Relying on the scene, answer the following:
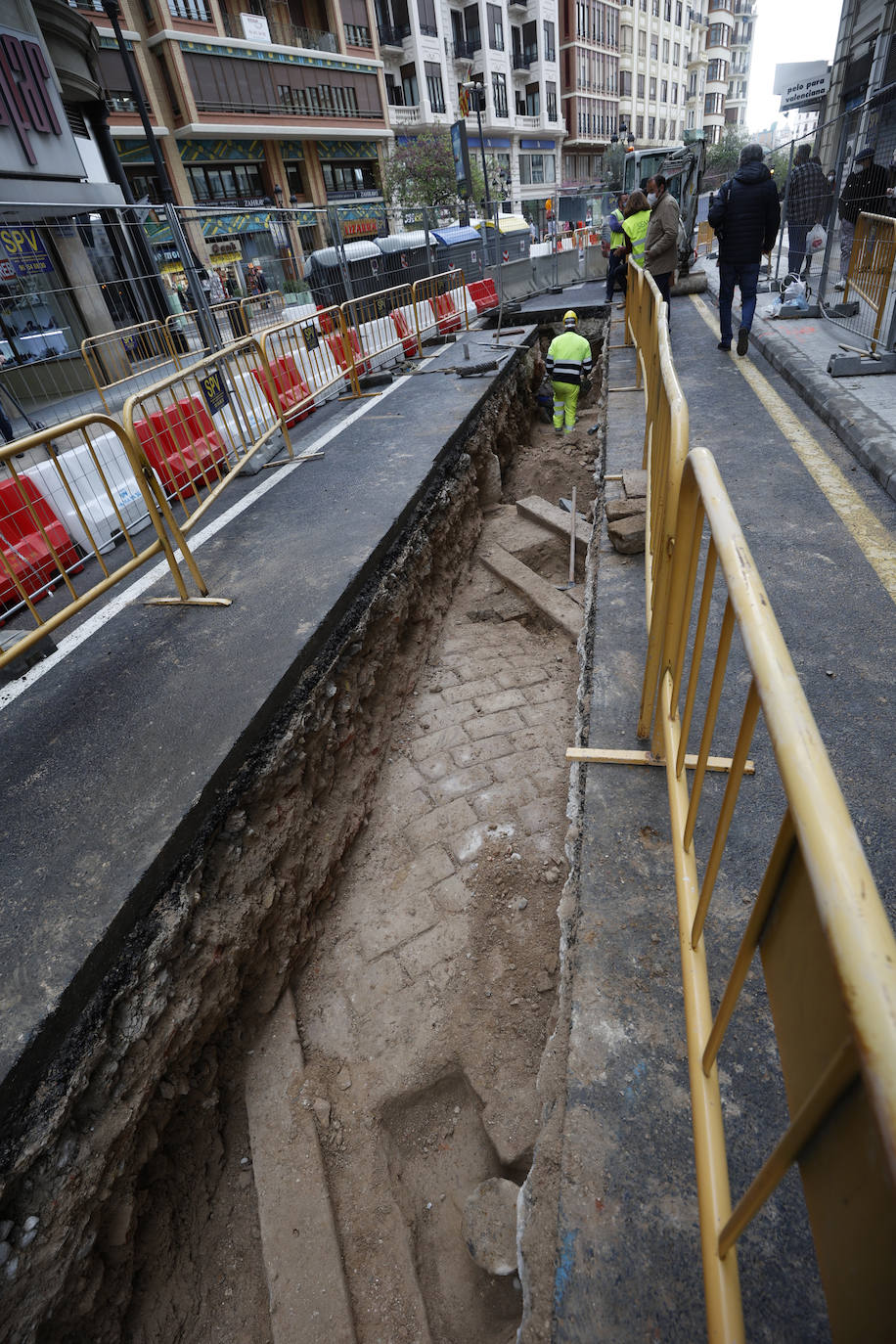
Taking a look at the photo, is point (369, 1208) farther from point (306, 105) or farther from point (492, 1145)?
point (306, 105)

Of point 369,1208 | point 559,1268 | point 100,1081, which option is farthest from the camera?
point 369,1208

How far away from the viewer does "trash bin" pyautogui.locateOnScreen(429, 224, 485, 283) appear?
15641 millimetres

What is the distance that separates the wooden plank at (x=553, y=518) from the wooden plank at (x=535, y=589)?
1.83 feet

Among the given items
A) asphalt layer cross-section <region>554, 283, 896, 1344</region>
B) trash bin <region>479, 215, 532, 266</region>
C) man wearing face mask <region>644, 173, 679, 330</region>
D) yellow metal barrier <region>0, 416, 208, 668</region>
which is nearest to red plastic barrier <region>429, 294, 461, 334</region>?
trash bin <region>479, 215, 532, 266</region>

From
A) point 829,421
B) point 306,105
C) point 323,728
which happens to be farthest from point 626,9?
point 323,728

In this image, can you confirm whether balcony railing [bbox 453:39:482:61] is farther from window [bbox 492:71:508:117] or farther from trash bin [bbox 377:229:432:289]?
trash bin [bbox 377:229:432:289]

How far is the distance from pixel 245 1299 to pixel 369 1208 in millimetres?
502

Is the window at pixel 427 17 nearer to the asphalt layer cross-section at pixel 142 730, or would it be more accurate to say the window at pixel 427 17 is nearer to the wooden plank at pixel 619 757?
the asphalt layer cross-section at pixel 142 730

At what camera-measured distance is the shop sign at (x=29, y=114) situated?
10.0 metres

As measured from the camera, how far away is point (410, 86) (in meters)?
37.9

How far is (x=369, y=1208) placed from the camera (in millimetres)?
2480

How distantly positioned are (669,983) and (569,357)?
30.3ft

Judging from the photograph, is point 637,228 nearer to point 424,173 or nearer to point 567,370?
point 567,370

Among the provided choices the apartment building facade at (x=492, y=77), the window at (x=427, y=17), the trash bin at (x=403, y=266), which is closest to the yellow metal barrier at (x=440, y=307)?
the trash bin at (x=403, y=266)
